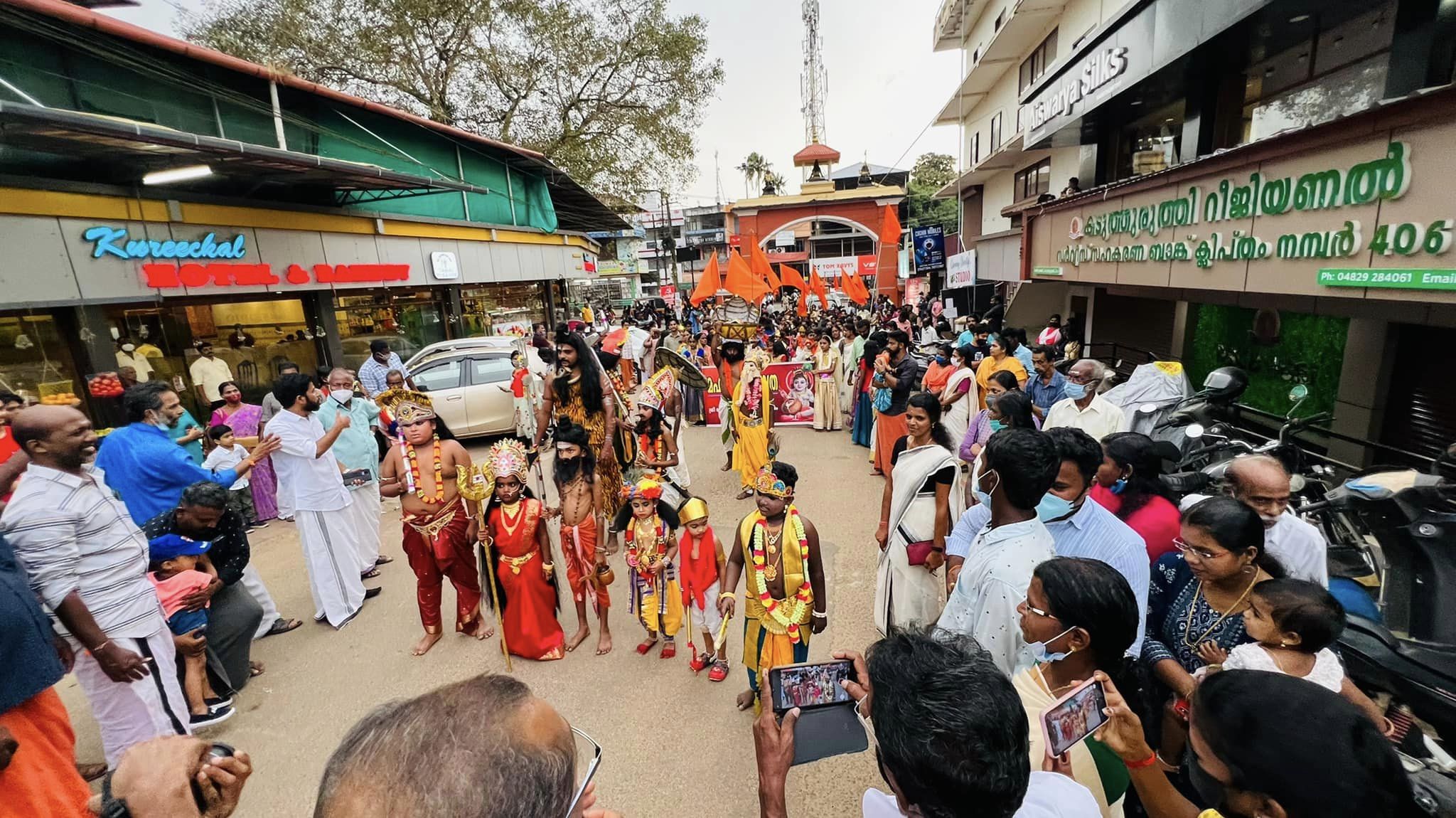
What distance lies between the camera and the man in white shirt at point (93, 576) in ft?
8.15

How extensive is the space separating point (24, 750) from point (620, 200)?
1865 cm

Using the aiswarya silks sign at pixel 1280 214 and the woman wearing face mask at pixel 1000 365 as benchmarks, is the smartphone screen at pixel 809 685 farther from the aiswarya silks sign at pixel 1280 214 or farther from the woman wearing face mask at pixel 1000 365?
the woman wearing face mask at pixel 1000 365

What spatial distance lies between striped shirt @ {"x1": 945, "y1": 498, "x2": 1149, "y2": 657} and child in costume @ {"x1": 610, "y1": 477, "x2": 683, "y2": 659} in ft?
7.11

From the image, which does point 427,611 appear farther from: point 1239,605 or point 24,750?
point 1239,605

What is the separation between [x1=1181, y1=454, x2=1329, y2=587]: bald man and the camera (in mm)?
2336

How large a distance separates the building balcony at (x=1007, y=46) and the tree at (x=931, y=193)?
10.5m

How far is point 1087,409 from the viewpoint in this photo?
443 centimetres

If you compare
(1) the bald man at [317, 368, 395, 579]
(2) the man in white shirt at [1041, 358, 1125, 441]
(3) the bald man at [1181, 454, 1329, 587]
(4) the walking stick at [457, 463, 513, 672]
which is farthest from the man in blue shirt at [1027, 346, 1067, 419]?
(1) the bald man at [317, 368, 395, 579]

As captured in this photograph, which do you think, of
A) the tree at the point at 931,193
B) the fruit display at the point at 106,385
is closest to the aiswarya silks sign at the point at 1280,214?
the fruit display at the point at 106,385

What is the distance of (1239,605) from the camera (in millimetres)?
2004

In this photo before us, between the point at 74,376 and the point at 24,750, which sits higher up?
the point at 74,376

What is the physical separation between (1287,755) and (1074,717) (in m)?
0.34

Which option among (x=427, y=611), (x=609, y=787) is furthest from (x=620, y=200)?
(x=609, y=787)

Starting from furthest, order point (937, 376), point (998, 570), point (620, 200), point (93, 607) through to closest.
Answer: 1. point (620, 200)
2. point (937, 376)
3. point (93, 607)
4. point (998, 570)
